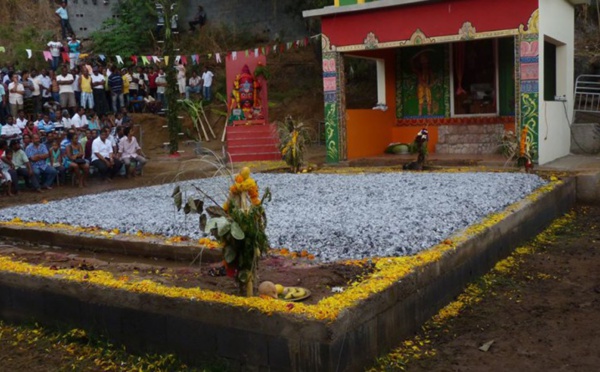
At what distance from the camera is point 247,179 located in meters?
4.05

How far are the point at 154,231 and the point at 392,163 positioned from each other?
6.72 meters

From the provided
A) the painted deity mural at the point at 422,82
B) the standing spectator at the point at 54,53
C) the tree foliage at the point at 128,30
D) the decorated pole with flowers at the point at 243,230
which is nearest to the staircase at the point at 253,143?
the painted deity mural at the point at 422,82

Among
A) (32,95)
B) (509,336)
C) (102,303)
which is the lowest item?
(509,336)

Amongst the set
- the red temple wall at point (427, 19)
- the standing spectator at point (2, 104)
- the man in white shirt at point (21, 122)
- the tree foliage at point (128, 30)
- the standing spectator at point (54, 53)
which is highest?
the tree foliage at point (128, 30)

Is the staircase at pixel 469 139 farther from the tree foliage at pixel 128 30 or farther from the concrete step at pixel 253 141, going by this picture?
the tree foliage at pixel 128 30

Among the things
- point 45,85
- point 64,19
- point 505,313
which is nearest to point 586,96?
point 505,313

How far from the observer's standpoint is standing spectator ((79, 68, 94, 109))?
16625 millimetres

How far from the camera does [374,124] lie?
13781 millimetres

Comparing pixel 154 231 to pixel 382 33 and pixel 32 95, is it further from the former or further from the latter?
pixel 32 95

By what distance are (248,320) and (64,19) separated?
2433cm

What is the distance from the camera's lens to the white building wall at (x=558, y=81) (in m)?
11.0

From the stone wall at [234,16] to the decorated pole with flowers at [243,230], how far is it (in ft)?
61.1

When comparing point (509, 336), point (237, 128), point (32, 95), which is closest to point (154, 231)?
point (509, 336)

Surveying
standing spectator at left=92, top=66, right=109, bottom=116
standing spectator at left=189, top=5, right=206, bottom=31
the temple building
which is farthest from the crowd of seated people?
standing spectator at left=189, top=5, right=206, bottom=31
